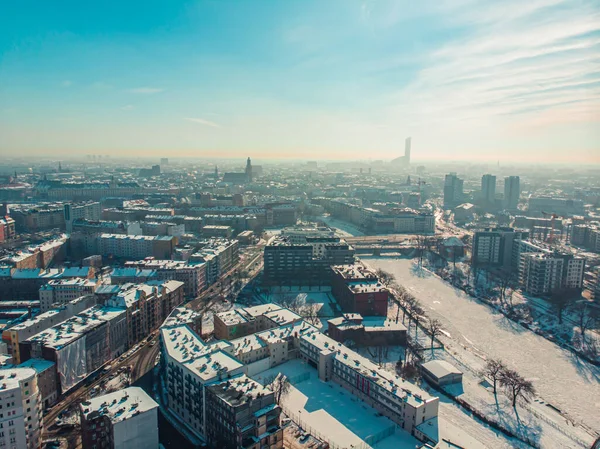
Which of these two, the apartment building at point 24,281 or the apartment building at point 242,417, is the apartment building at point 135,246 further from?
the apartment building at point 242,417

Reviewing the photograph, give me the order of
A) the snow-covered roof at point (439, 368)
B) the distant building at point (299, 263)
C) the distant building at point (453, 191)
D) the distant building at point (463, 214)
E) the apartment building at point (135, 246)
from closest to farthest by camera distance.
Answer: the snow-covered roof at point (439, 368)
the distant building at point (299, 263)
the apartment building at point (135, 246)
the distant building at point (463, 214)
the distant building at point (453, 191)

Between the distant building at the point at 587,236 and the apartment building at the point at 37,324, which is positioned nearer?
the apartment building at the point at 37,324

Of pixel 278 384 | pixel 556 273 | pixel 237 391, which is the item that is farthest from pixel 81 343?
pixel 556 273

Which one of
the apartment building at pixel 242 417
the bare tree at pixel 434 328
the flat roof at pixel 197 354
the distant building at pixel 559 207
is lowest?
the bare tree at pixel 434 328

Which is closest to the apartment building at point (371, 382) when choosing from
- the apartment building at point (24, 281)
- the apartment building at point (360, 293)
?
the apartment building at point (360, 293)

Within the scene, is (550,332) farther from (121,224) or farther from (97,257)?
(121,224)
